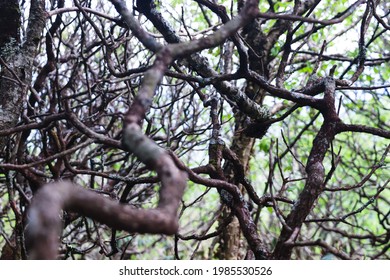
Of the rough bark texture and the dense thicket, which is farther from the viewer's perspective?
the rough bark texture

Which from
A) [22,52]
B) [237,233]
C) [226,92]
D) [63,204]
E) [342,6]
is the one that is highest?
[342,6]

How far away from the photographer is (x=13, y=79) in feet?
5.96

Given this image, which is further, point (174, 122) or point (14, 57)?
point (174, 122)

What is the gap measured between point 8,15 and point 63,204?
5.56 feet

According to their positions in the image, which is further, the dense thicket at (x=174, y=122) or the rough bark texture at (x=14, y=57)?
the rough bark texture at (x=14, y=57)

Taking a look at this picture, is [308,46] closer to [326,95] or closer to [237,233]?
[237,233]

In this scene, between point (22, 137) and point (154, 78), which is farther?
point (22, 137)

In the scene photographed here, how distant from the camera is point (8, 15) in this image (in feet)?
6.54

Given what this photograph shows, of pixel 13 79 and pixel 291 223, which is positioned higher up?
pixel 13 79

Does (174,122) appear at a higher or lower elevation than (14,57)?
higher
